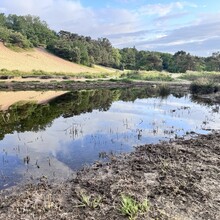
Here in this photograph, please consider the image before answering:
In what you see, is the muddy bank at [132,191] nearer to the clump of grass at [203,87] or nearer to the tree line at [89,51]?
the clump of grass at [203,87]

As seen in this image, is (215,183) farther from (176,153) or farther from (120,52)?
(120,52)

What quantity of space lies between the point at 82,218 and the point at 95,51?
118936 mm

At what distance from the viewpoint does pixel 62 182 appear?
1081cm

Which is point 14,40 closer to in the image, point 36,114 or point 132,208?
point 36,114

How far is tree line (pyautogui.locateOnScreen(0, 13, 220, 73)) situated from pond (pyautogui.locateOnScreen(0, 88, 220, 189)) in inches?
3043

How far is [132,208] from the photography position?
25.4 feet

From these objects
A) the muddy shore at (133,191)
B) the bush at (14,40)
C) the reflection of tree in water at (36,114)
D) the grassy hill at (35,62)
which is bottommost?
the reflection of tree in water at (36,114)

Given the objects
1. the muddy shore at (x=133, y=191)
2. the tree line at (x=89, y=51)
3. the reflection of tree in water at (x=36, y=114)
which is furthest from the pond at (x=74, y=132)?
the tree line at (x=89, y=51)

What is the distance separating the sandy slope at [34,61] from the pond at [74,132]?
54587 millimetres

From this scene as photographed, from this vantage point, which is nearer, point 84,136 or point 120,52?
point 84,136

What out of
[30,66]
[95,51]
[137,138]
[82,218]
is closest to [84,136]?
[137,138]

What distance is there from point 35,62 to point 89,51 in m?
34.5

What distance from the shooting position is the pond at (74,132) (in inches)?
514

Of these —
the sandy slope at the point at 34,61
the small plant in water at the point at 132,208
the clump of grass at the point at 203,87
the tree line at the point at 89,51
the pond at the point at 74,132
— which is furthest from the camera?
the tree line at the point at 89,51
